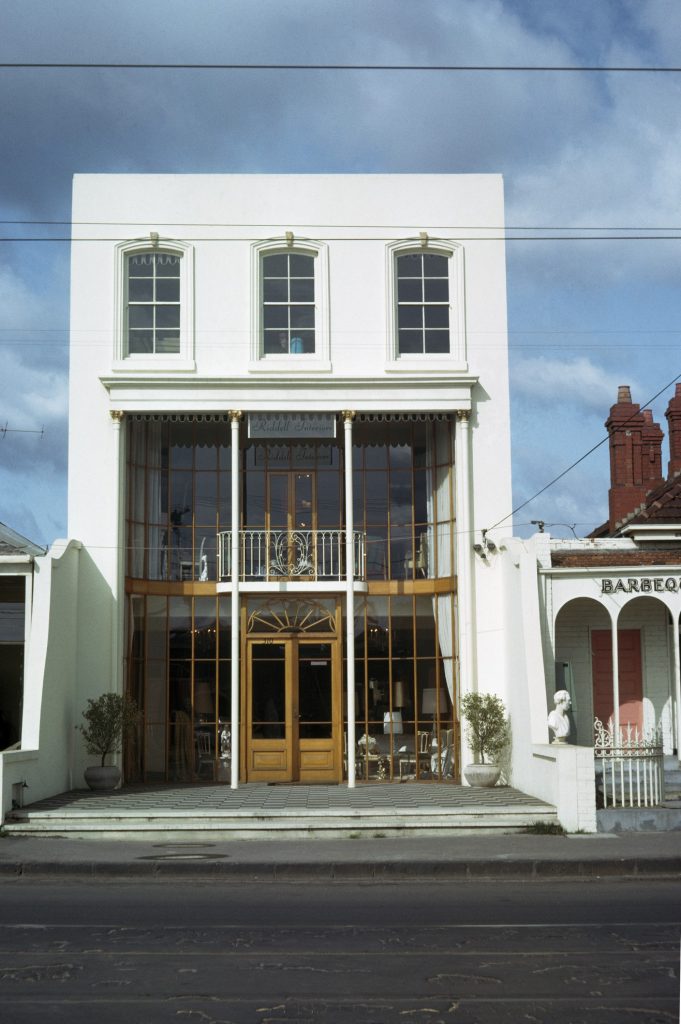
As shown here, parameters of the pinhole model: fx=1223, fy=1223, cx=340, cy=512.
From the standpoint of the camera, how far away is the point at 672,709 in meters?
20.5

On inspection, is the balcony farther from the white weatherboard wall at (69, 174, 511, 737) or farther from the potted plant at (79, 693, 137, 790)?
the potted plant at (79, 693, 137, 790)

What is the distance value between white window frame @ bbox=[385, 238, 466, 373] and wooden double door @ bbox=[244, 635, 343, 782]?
16.6 ft

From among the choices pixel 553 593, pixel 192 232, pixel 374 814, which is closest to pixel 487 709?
pixel 553 593

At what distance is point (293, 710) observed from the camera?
69.9ft

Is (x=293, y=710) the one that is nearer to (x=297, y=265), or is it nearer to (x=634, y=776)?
(x=634, y=776)

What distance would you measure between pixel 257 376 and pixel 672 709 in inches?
352

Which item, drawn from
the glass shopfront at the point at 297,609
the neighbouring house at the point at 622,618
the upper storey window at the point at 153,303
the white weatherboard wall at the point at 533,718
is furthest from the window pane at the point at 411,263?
the neighbouring house at the point at 622,618

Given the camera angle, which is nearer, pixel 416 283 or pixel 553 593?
pixel 553 593

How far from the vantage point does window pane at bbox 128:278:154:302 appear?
2145cm

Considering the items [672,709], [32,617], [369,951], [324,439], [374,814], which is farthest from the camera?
[324,439]

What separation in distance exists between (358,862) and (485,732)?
674cm

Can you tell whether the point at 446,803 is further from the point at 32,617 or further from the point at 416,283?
the point at 416,283

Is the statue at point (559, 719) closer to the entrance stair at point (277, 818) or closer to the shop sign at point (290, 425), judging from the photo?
the entrance stair at point (277, 818)

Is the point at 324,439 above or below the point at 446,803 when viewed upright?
above
